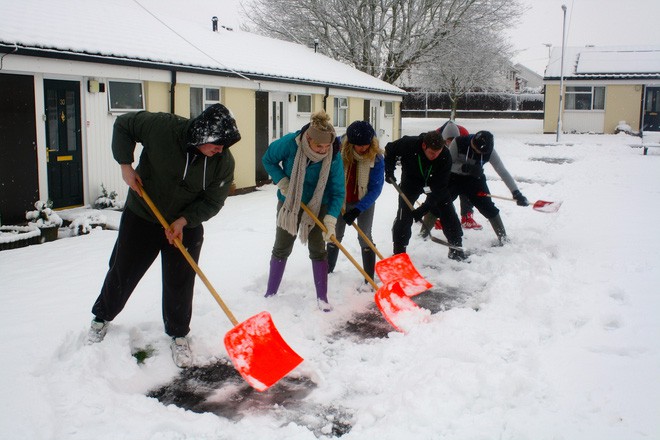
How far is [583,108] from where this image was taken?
30625 millimetres

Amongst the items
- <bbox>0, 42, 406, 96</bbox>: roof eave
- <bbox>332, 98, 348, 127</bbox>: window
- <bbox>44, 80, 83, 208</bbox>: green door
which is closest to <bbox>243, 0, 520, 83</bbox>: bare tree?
<bbox>332, 98, 348, 127</bbox>: window

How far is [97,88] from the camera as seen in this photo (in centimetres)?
939

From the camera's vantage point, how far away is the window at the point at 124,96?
986 cm

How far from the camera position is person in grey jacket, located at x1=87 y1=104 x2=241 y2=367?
3.84 m

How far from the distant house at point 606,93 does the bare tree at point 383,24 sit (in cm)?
490

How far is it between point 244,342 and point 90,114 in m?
6.82

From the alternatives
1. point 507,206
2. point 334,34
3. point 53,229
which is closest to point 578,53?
point 334,34

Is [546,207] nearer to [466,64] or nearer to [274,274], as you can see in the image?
[274,274]

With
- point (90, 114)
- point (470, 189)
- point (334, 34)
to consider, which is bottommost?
point (470, 189)

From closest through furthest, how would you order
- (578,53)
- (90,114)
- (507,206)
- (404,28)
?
(90,114), (507,206), (404,28), (578,53)

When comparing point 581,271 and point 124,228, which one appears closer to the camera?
point 124,228

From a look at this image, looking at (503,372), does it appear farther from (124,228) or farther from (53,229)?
(53,229)

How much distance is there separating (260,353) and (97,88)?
696 centimetres

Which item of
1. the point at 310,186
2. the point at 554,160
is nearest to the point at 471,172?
the point at 310,186
